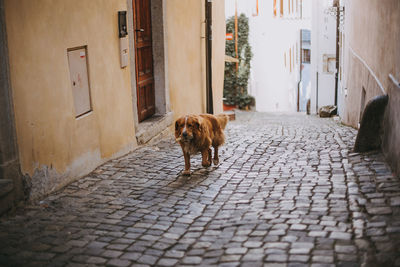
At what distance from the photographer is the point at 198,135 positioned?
285 inches

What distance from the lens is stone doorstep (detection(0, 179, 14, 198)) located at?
5.38m

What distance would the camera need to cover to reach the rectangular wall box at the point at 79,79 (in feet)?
23.4

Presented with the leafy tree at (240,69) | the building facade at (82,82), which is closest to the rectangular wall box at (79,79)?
the building facade at (82,82)

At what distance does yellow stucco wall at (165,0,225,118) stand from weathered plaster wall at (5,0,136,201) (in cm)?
288

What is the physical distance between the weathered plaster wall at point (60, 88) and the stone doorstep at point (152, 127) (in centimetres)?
81

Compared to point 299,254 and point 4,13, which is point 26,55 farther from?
point 299,254

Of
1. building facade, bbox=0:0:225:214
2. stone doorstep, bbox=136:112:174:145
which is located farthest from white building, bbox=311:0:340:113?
stone doorstep, bbox=136:112:174:145

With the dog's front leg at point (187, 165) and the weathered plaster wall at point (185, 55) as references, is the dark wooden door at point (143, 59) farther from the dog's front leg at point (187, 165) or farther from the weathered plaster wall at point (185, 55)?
the dog's front leg at point (187, 165)

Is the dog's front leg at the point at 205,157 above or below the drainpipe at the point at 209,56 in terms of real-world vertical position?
below

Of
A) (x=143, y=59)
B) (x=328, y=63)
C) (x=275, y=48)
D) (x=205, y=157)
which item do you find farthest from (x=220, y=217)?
(x=275, y=48)

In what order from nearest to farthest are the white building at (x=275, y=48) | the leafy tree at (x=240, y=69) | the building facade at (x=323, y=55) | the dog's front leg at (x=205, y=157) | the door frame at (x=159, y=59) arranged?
1. the dog's front leg at (x=205, y=157)
2. the door frame at (x=159, y=59)
3. the building facade at (x=323, y=55)
4. the leafy tree at (x=240, y=69)
5. the white building at (x=275, y=48)

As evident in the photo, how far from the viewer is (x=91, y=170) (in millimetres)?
7633

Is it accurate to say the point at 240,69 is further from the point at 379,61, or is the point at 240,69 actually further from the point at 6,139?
the point at 6,139

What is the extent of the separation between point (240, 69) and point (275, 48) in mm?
3515
